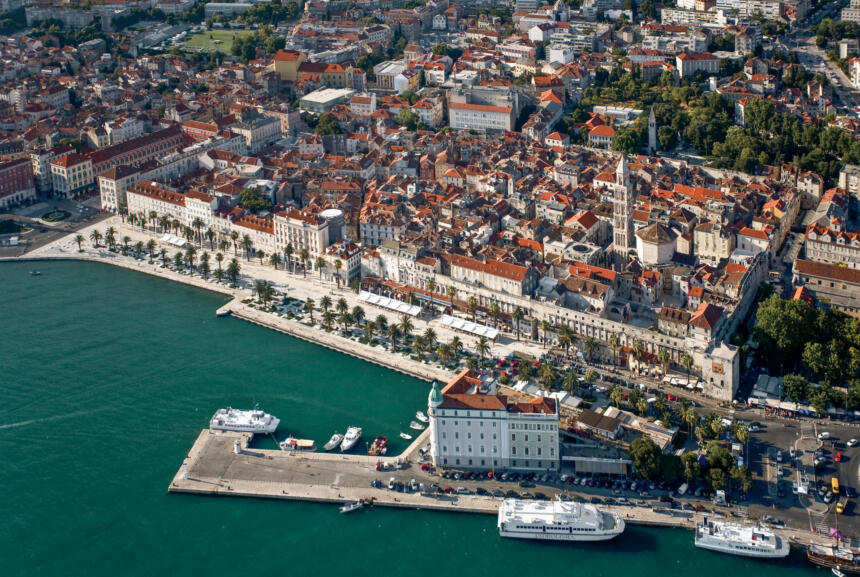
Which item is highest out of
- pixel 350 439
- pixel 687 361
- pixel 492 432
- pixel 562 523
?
pixel 687 361

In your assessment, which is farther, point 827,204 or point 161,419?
point 827,204

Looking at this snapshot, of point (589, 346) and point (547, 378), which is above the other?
point (589, 346)

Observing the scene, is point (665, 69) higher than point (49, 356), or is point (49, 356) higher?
point (665, 69)

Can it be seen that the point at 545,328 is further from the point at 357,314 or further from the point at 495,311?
the point at 357,314

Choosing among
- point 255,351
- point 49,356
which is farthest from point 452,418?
point 49,356

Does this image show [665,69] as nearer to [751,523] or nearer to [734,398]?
[734,398]

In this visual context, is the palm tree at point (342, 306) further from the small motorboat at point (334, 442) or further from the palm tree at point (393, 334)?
the small motorboat at point (334, 442)

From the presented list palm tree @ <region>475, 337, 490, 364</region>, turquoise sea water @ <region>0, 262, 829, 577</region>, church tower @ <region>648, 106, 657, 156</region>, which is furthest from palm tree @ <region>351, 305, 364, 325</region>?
church tower @ <region>648, 106, 657, 156</region>

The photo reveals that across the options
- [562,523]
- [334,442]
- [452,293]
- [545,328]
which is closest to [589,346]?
[545,328]
